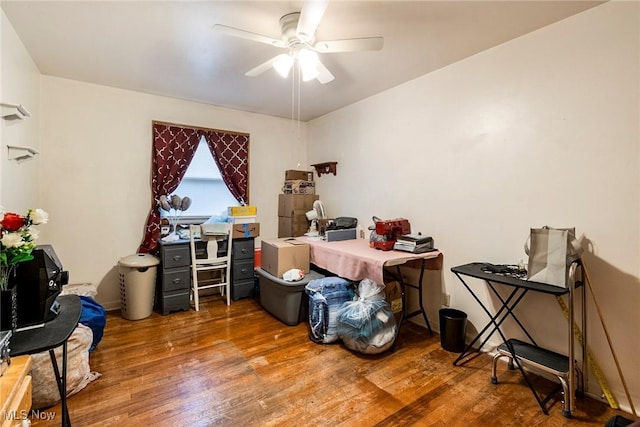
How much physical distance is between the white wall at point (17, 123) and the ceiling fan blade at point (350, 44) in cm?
195

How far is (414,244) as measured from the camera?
8.98 ft

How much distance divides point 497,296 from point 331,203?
238cm

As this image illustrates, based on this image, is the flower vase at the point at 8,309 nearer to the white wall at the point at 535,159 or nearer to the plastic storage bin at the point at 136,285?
the plastic storage bin at the point at 136,285

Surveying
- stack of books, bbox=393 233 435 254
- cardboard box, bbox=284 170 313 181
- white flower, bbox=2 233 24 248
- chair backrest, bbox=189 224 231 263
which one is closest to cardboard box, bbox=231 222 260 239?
chair backrest, bbox=189 224 231 263

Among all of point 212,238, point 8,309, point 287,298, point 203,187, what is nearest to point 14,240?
point 8,309

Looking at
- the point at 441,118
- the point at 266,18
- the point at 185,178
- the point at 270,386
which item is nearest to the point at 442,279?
the point at 441,118

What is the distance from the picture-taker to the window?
3.90 meters

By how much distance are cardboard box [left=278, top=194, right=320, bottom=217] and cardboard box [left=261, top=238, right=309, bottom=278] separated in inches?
37.3

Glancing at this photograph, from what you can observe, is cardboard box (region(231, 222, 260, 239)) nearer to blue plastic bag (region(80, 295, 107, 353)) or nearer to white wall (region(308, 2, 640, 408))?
blue plastic bag (region(80, 295, 107, 353))

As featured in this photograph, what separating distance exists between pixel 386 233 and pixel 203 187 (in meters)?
2.53

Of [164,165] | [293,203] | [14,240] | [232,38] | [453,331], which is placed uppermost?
[232,38]

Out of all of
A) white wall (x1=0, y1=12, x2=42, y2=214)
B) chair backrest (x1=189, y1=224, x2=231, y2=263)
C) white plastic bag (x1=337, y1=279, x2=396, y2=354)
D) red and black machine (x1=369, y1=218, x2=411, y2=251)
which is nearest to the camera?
white wall (x1=0, y1=12, x2=42, y2=214)

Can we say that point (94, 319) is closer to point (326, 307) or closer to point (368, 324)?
point (326, 307)

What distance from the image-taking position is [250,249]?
3.81m
